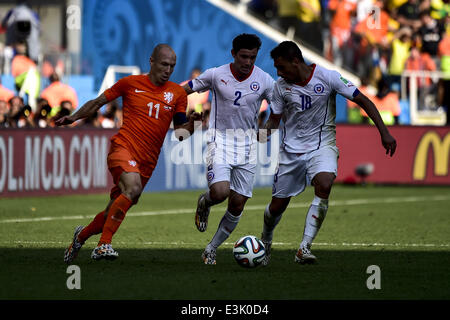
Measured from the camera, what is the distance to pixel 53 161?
19172 millimetres

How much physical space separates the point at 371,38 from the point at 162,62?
19.4 m

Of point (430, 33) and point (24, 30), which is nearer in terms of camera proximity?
point (24, 30)

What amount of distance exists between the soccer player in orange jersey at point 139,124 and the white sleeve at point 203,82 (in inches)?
12.3

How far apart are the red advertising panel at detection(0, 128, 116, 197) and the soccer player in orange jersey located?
8.31 m

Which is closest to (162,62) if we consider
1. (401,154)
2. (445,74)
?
(401,154)

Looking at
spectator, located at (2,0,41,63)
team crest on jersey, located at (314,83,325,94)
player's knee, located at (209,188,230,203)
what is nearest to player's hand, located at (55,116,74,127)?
player's knee, located at (209,188,230,203)

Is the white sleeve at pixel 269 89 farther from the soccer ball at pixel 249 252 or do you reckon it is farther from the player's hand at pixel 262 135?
the soccer ball at pixel 249 252

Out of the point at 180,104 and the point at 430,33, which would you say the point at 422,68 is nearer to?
the point at 430,33

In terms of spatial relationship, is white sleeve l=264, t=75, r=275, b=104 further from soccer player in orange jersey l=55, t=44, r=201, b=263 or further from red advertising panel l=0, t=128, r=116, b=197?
red advertising panel l=0, t=128, r=116, b=197

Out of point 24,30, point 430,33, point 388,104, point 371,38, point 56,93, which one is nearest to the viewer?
point 56,93

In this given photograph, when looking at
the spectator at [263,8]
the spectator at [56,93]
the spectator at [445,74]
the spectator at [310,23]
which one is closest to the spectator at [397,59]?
the spectator at [445,74]

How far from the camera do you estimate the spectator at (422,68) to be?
2816 centimetres
